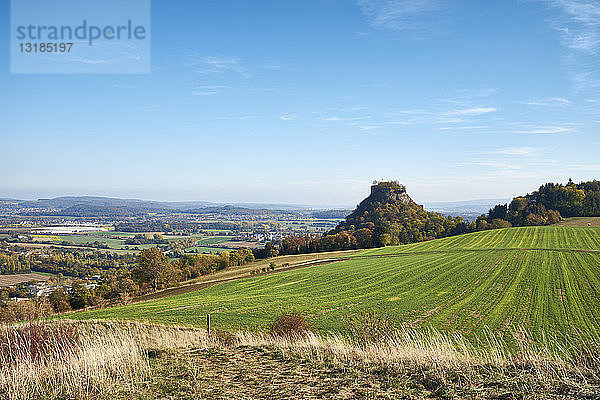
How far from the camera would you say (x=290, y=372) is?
776 cm

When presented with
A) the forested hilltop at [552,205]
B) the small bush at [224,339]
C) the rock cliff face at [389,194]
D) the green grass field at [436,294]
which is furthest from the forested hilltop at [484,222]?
the small bush at [224,339]

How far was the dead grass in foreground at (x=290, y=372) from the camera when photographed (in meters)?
6.39

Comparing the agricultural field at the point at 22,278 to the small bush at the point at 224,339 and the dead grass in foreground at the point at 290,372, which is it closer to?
the small bush at the point at 224,339

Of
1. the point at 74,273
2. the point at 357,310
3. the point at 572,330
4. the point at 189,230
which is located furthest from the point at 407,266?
the point at 189,230

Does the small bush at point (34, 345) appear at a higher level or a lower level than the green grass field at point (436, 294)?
higher

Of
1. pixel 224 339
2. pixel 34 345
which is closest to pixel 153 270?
pixel 224 339

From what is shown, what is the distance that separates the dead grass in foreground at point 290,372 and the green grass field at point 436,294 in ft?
51.9

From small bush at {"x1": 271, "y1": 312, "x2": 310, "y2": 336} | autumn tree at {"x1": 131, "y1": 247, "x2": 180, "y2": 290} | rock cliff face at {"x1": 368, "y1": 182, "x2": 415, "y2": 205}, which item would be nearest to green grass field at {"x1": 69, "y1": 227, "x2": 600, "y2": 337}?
autumn tree at {"x1": 131, "y1": 247, "x2": 180, "y2": 290}

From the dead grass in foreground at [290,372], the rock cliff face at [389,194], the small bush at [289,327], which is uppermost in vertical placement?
the rock cliff face at [389,194]

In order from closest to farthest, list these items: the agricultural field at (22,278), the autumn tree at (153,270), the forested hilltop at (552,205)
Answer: the autumn tree at (153,270), the agricultural field at (22,278), the forested hilltop at (552,205)

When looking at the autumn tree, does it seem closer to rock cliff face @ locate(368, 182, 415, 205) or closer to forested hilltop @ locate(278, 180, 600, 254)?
forested hilltop @ locate(278, 180, 600, 254)

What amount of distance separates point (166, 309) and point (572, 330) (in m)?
30.4

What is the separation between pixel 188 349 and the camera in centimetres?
988

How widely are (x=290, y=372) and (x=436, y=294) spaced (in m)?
31.1
